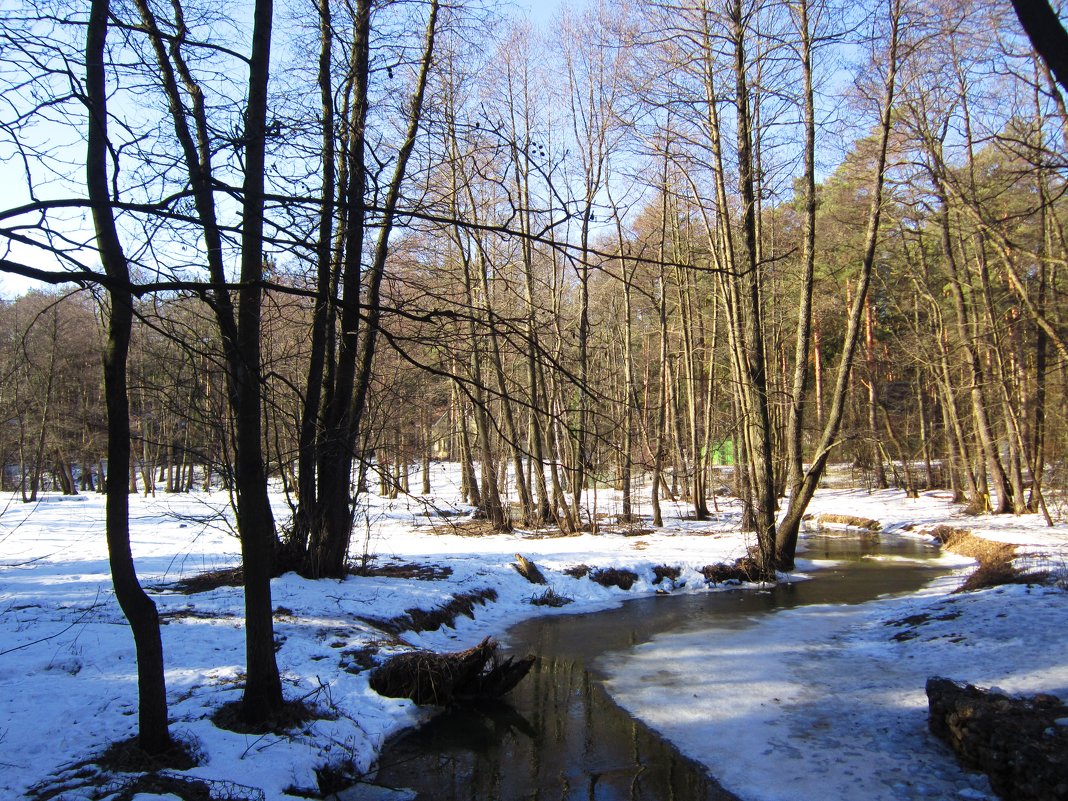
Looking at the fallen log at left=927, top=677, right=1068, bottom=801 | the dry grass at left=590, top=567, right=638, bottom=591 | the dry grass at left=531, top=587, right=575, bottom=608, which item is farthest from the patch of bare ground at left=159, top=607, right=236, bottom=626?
the dry grass at left=590, top=567, right=638, bottom=591

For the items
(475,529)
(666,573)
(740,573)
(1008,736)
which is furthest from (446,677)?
(475,529)

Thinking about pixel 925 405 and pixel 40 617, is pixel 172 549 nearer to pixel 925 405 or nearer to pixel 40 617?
pixel 40 617

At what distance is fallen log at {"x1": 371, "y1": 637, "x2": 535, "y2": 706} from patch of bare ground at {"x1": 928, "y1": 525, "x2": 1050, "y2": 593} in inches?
297

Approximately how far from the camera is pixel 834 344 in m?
37.1

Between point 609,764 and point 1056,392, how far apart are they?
19.9 meters

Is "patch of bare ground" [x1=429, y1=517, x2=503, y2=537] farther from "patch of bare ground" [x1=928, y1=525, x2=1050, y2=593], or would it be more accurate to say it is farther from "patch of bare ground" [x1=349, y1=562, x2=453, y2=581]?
"patch of bare ground" [x1=928, y1=525, x2=1050, y2=593]

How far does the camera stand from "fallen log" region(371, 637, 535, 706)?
7.00 m

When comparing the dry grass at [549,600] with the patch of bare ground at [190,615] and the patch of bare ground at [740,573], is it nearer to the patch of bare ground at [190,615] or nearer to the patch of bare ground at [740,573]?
the patch of bare ground at [740,573]

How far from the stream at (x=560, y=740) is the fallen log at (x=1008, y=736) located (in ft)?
5.91

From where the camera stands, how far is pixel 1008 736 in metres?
5.00

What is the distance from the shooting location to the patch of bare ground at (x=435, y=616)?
8.93m

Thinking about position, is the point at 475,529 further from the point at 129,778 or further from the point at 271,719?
the point at 129,778

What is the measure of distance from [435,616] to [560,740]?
383 centimetres

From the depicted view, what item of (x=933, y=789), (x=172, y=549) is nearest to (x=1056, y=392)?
(x=933, y=789)
